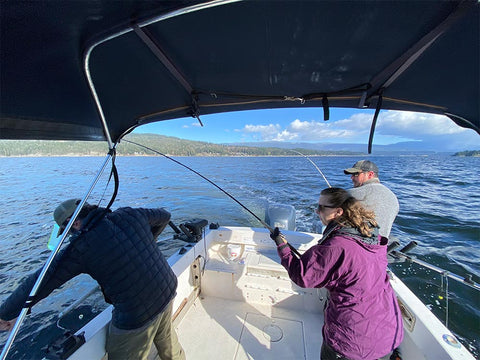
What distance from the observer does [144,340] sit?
1.45 meters

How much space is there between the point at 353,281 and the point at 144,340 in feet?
4.90

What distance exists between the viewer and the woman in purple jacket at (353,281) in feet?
3.51

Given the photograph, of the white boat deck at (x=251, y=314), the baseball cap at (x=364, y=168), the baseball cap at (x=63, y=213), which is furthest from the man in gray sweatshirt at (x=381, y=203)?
the baseball cap at (x=63, y=213)

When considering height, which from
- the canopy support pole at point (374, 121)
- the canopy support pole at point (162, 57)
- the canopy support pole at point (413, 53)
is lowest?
the canopy support pole at point (374, 121)

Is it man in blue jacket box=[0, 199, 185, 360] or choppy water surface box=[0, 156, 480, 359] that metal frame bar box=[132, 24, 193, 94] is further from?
choppy water surface box=[0, 156, 480, 359]

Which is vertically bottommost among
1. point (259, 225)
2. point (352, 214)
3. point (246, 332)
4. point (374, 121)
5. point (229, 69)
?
point (259, 225)

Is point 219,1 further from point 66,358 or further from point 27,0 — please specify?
point 66,358

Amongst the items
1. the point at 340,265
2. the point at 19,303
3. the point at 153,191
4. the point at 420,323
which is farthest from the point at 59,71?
the point at 153,191

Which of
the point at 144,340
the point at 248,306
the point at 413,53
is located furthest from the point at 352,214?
the point at 248,306

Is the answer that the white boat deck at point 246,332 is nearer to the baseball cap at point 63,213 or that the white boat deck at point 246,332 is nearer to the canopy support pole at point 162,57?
the baseball cap at point 63,213

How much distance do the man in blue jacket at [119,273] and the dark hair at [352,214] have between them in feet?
4.38

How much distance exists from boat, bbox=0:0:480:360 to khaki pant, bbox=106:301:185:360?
0.10m

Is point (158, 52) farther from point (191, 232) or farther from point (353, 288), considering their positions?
point (191, 232)

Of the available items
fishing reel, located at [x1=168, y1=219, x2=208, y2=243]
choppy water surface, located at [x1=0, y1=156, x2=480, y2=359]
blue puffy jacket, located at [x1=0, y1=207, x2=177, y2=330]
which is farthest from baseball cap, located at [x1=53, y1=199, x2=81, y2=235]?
choppy water surface, located at [x1=0, y1=156, x2=480, y2=359]
